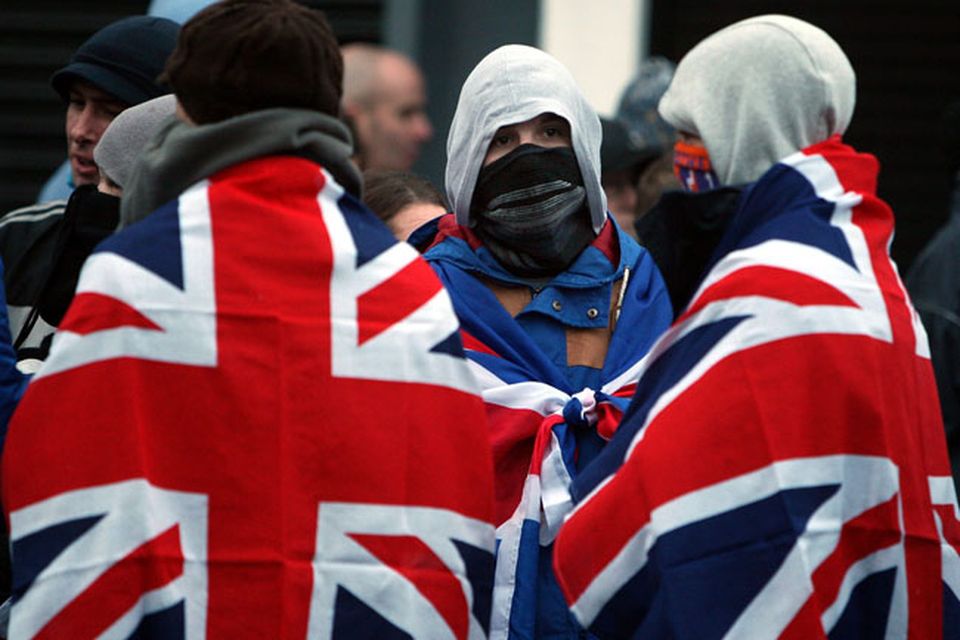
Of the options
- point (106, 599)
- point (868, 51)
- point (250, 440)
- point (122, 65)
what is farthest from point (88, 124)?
point (868, 51)

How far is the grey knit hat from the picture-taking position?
4039 millimetres

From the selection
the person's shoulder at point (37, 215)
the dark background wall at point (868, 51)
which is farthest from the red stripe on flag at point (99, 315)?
the dark background wall at point (868, 51)

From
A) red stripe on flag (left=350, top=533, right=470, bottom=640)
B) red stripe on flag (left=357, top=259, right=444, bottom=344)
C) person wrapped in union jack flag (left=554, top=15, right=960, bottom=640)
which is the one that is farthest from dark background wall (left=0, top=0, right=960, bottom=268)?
red stripe on flag (left=350, top=533, right=470, bottom=640)

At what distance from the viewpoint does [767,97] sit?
4.02 metres

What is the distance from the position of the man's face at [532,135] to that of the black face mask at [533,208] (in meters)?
0.02

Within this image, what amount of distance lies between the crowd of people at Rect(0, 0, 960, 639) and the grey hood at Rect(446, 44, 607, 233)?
0.09ft

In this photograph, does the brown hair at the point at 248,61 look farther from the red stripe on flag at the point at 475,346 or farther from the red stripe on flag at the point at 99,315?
the red stripe on flag at the point at 475,346

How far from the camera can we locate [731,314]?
3641 mm

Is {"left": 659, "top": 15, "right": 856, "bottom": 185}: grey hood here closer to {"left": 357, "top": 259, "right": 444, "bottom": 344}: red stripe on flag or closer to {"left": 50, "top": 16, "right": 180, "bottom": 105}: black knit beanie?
{"left": 357, "top": 259, "right": 444, "bottom": 344}: red stripe on flag

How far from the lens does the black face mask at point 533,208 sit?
4.10 metres

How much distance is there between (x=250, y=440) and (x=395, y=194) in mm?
1436

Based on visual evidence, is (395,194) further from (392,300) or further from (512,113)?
(392,300)

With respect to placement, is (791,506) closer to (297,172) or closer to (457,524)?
(457,524)

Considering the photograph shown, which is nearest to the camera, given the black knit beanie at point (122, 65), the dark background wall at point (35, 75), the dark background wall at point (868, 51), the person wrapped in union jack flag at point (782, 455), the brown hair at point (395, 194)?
the person wrapped in union jack flag at point (782, 455)
